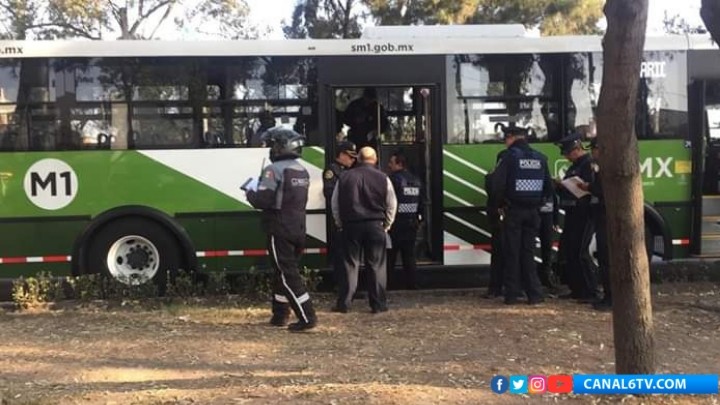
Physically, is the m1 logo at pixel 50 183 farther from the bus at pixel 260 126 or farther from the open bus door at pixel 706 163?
the open bus door at pixel 706 163

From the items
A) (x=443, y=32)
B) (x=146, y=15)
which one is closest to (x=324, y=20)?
(x=146, y=15)

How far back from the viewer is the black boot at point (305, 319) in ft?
21.8

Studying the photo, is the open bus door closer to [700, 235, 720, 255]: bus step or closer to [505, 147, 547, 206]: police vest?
[700, 235, 720, 255]: bus step

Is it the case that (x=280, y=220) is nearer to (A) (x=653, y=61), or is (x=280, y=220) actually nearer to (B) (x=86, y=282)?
(B) (x=86, y=282)

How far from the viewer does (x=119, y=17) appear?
78.2ft

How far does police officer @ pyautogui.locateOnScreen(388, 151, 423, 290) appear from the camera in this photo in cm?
859

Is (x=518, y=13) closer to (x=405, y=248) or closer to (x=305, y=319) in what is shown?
(x=405, y=248)

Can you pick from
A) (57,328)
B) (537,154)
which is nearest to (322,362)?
(57,328)

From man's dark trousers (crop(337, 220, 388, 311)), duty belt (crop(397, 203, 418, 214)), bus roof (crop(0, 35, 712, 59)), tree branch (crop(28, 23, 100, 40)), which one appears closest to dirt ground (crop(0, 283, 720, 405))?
man's dark trousers (crop(337, 220, 388, 311))

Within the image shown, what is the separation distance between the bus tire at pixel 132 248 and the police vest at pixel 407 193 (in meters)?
2.72

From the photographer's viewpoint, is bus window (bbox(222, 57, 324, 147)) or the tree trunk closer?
the tree trunk

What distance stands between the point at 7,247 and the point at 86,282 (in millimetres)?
1203

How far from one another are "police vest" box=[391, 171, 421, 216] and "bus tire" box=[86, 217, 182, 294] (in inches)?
107

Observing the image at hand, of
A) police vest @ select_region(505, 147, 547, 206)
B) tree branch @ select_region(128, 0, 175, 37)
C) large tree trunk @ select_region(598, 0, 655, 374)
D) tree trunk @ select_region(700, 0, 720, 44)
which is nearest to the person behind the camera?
large tree trunk @ select_region(598, 0, 655, 374)
